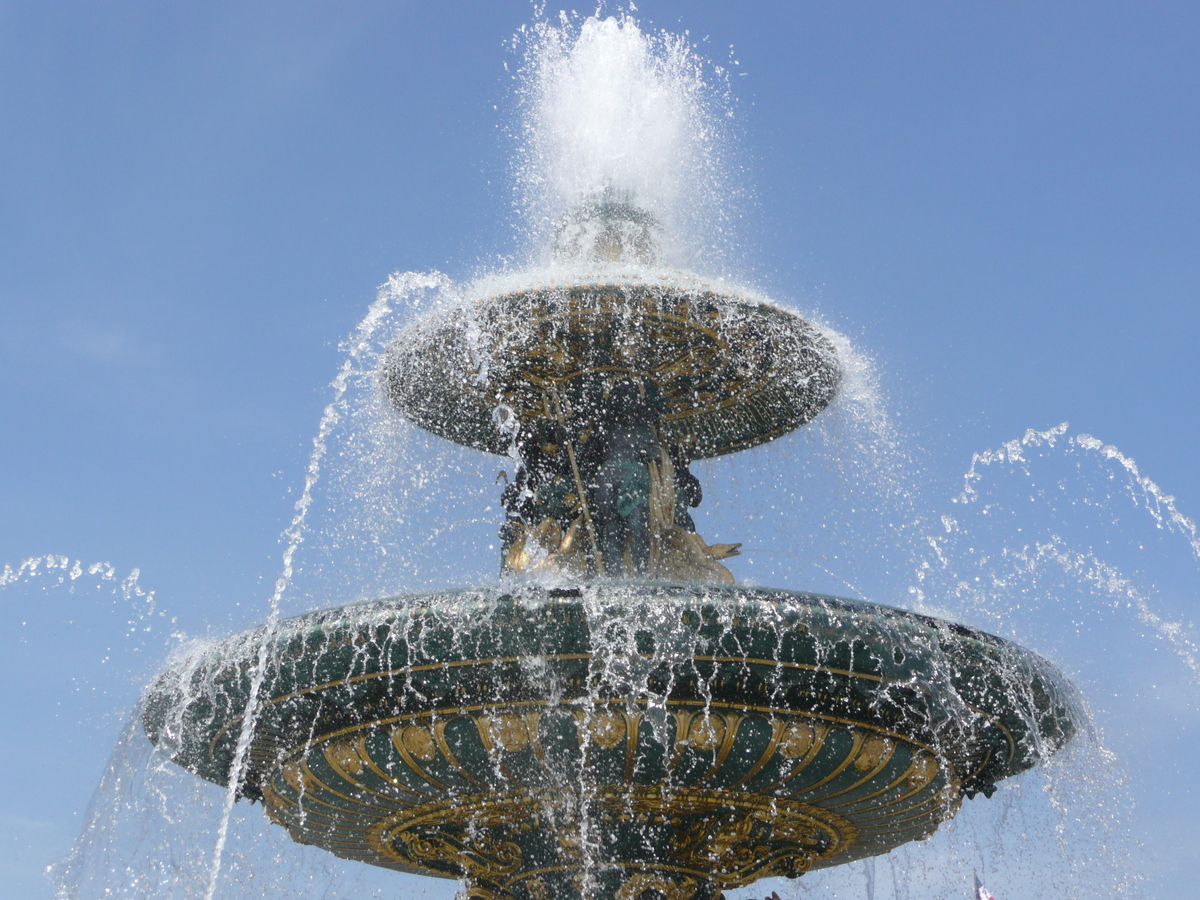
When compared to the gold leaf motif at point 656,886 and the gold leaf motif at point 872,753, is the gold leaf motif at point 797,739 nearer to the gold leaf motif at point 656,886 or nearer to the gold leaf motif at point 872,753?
the gold leaf motif at point 872,753

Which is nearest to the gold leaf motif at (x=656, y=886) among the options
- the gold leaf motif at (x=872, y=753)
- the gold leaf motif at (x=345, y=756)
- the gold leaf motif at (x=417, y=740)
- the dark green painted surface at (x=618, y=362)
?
the gold leaf motif at (x=872, y=753)

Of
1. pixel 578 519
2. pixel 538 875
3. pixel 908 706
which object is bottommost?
pixel 538 875

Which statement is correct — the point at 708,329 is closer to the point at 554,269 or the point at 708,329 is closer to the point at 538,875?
the point at 554,269

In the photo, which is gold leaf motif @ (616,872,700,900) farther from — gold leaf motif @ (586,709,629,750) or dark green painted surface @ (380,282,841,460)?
dark green painted surface @ (380,282,841,460)

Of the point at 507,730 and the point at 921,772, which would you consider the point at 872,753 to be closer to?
the point at 921,772

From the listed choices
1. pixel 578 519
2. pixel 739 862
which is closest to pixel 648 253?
Answer: pixel 578 519

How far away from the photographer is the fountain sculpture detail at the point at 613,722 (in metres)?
6.77

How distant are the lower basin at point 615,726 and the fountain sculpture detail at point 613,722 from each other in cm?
1

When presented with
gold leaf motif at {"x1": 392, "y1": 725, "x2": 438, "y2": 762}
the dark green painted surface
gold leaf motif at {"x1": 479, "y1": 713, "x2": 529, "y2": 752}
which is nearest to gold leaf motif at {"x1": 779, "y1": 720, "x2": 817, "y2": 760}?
gold leaf motif at {"x1": 479, "y1": 713, "x2": 529, "y2": 752}

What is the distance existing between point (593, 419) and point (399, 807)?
3636mm

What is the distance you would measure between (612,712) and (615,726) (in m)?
0.09

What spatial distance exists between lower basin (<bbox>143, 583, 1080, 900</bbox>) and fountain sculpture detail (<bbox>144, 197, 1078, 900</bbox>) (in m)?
0.01

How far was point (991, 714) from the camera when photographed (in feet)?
25.0

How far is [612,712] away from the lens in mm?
7086
